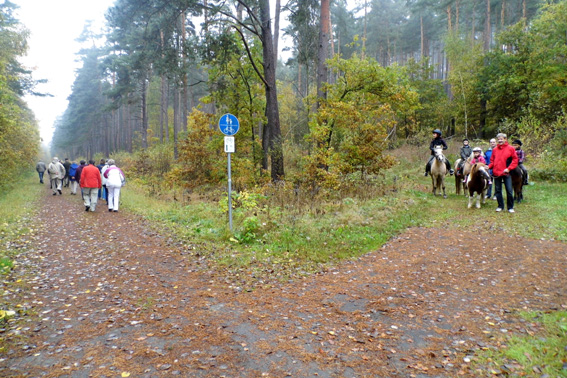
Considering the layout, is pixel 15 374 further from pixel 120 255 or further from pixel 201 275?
pixel 120 255

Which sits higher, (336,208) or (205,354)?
(336,208)

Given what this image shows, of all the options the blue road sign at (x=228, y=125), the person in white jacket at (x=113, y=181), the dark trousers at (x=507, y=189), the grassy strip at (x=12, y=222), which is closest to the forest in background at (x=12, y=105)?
the grassy strip at (x=12, y=222)

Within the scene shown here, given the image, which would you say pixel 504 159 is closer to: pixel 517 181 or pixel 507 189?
pixel 507 189

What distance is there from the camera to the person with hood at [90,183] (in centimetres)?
1278

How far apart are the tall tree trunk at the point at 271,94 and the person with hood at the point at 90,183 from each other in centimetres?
715

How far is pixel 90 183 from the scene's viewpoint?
42.1 feet

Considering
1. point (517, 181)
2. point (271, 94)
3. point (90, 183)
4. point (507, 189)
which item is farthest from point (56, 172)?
point (517, 181)

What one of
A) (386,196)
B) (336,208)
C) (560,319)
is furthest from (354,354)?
(386,196)

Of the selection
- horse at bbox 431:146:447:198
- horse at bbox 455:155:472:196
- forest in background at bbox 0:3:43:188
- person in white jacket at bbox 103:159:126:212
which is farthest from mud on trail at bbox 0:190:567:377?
forest in background at bbox 0:3:43:188

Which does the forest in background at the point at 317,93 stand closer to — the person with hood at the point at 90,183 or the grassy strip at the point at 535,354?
the person with hood at the point at 90,183

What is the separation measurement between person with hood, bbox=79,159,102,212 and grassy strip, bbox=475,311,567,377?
1346cm

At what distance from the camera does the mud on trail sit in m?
3.69

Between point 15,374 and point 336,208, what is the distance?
29.0ft

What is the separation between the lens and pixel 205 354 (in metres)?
3.84
